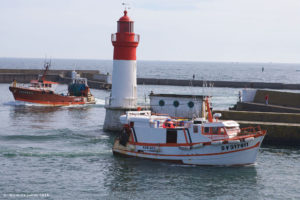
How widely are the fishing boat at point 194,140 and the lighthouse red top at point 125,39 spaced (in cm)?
790

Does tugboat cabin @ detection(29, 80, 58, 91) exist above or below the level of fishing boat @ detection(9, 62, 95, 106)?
above

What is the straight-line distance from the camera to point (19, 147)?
3144 cm

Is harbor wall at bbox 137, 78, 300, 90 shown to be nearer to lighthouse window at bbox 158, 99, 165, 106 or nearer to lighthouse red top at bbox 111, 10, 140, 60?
lighthouse window at bbox 158, 99, 165, 106

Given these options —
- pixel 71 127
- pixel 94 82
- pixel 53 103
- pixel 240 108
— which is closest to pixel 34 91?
pixel 53 103

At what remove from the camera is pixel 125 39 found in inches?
1363

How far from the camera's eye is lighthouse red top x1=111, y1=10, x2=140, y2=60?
34.8 meters

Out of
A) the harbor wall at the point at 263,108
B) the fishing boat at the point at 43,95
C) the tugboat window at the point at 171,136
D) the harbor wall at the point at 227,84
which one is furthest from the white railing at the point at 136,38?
the harbor wall at the point at 227,84

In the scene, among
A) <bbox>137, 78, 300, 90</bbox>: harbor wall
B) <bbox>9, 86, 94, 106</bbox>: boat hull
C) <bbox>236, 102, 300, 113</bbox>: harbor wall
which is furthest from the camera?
<bbox>137, 78, 300, 90</bbox>: harbor wall

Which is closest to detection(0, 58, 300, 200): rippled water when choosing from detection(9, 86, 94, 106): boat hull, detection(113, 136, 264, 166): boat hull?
detection(113, 136, 264, 166): boat hull

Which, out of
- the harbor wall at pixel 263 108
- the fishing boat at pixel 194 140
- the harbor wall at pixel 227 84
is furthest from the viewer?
the harbor wall at pixel 227 84

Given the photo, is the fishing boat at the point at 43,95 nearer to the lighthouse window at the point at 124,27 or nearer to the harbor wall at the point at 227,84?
the lighthouse window at the point at 124,27

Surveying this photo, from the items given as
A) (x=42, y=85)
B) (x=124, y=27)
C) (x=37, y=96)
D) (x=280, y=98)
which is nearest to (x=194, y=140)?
(x=124, y=27)

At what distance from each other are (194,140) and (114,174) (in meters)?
4.78

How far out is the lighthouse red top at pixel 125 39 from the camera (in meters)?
34.8
